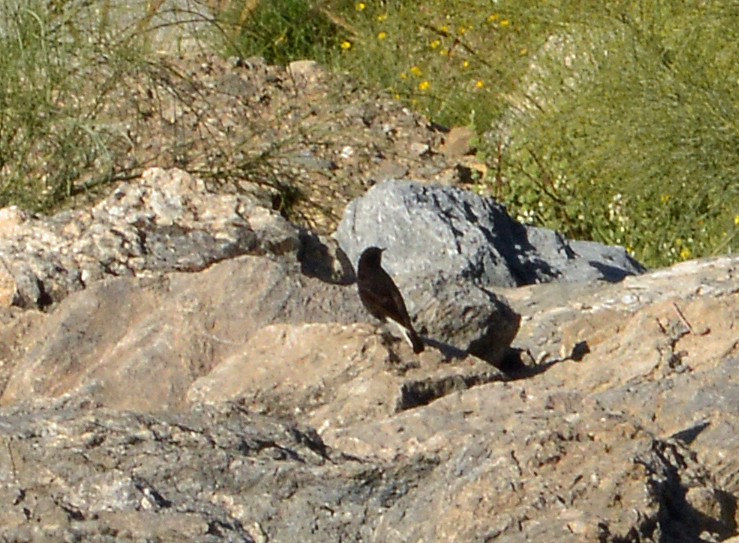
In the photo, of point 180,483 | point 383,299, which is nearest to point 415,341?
point 383,299

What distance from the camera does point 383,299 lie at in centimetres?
409

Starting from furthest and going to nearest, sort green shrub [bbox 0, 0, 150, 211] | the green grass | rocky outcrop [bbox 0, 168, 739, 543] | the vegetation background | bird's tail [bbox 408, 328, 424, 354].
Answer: the green grass < the vegetation background < green shrub [bbox 0, 0, 150, 211] < bird's tail [bbox 408, 328, 424, 354] < rocky outcrop [bbox 0, 168, 739, 543]

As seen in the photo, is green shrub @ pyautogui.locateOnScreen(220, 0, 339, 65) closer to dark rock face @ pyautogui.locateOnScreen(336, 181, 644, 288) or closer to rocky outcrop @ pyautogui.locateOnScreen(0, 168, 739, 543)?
dark rock face @ pyautogui.locateOnScreen(336, 181, 644, 288)

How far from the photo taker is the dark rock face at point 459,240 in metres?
A: 5.80

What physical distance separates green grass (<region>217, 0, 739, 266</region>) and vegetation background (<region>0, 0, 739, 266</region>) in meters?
0.01

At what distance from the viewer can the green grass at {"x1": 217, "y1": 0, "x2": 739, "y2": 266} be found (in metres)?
8.03

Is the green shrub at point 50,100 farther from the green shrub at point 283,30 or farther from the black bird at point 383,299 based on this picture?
the green shrub at point 283,30

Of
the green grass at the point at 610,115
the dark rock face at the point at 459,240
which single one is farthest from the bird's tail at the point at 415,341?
the green grass at the point at 610,115

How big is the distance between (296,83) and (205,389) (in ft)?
21.6

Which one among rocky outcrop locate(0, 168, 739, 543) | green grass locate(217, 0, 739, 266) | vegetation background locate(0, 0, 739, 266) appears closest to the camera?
rocky outcrop locate(0, 168, 739, 543)

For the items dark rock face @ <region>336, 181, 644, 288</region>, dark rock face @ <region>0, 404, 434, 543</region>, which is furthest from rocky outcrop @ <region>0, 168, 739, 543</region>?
dark rock face @ <region>336, 181, 644, 288</region>

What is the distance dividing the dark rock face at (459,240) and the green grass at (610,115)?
1.67m

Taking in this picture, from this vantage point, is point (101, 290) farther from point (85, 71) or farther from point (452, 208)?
point (85, 71)

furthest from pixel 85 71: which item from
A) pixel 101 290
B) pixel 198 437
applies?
pixel 198 437
